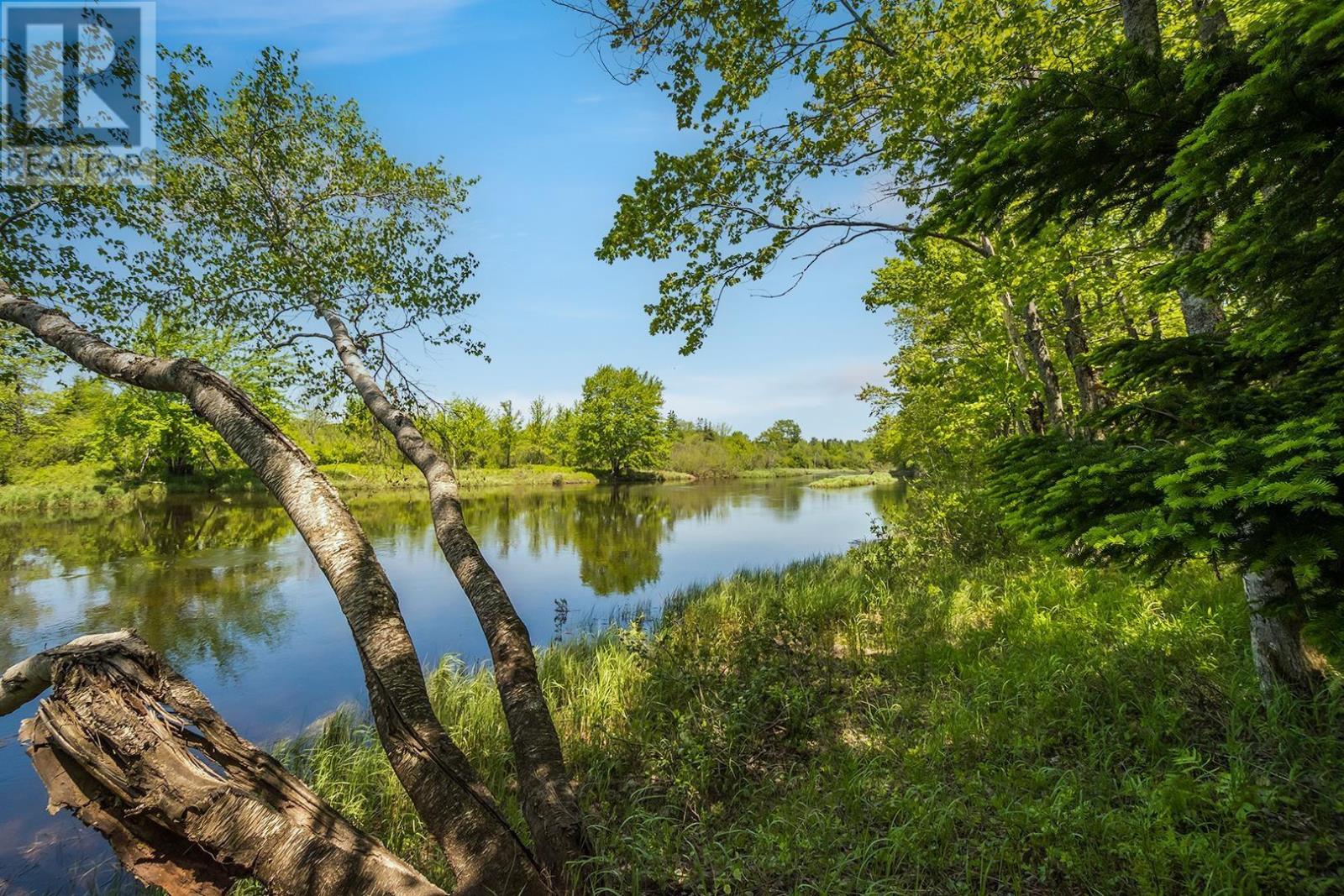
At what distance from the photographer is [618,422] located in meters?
49.3

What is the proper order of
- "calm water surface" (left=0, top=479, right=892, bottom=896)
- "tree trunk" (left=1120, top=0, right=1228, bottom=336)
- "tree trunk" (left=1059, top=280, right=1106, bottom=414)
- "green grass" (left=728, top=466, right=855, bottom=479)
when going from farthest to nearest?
"green grass" (left=728, top=466, right=855, bottom=479) → "tree trunk" (left=1059, top=280, right=1106, bottom=414) → "calm water surface" (left=0, top=479, right=892, bottom=896) → "tree trunk" (left=1120, top=0, right=1228, bottom=336)

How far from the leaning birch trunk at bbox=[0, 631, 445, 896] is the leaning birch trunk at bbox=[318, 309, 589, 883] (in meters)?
0.67

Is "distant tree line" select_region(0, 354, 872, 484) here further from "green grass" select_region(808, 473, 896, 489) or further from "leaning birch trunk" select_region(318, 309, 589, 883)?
"green grass" select_region(808, 473, 896, 489)

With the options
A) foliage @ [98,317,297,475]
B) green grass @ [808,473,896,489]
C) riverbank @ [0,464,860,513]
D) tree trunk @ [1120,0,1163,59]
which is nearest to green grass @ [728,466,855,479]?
green grass @ [808,473,896,489]

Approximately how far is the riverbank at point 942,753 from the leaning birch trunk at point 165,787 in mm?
1302

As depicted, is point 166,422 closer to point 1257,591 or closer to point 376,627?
point 376,627

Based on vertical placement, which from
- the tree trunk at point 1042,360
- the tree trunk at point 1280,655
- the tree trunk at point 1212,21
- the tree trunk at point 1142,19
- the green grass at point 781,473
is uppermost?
the tree trunk at point 1212,21

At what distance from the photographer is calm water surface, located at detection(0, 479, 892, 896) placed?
18.2 ft

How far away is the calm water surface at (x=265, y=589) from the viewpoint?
555 centimetres

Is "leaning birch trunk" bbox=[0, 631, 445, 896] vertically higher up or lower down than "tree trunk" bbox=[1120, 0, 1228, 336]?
lower down

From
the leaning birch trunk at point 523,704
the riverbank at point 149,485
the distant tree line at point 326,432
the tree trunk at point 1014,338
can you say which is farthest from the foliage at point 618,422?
the leaning birch trunk at point 523,704

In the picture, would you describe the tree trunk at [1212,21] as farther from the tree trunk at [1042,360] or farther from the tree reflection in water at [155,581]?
the tree reflection in water at [155,581]

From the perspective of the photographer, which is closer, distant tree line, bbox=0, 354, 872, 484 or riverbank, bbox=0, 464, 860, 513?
distant tree line, bbox=0, 354, 872, 484

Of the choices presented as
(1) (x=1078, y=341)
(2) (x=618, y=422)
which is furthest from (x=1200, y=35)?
(2) (x=618, y=422)
